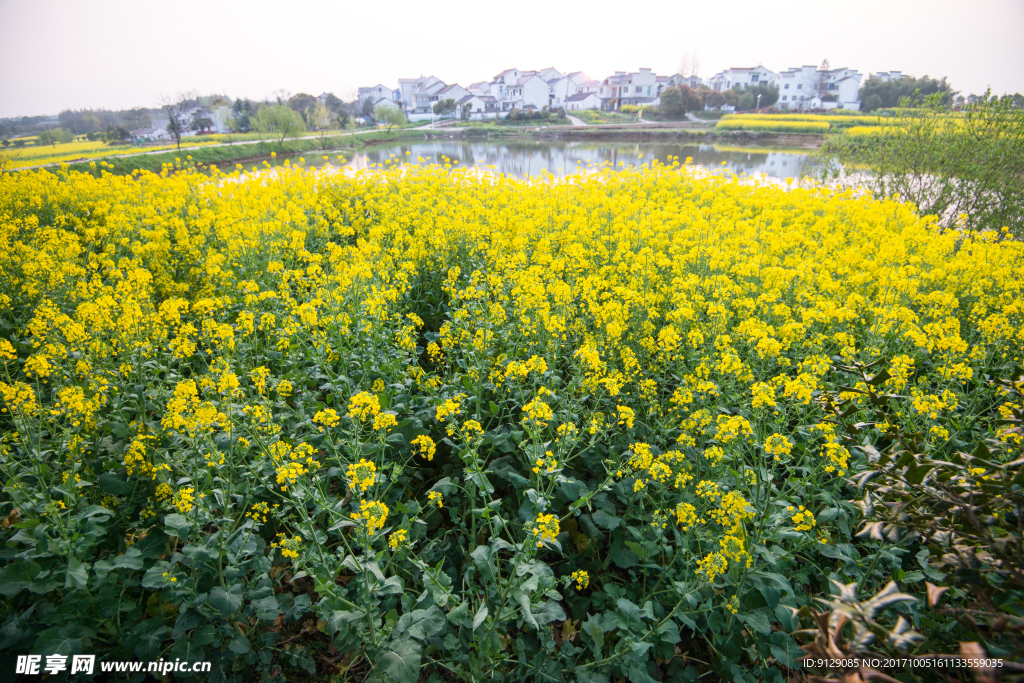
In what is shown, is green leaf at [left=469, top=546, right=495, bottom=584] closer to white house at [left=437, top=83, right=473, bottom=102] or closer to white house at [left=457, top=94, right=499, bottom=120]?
white house at [left=457, top=94, right=499, bottom=120]

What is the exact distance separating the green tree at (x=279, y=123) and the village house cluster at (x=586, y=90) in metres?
27.0

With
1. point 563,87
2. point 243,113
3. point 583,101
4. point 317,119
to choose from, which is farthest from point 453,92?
point 243,113

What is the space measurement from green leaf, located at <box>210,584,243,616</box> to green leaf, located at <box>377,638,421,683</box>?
2.71 feet

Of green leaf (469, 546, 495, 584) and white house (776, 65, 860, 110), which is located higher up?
white house (776, 65, 860, 110)

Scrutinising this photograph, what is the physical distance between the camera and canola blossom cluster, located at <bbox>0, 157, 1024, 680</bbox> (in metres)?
2.47

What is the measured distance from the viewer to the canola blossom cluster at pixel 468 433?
8.10 ft

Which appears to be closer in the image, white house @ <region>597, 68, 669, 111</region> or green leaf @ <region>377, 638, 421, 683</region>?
green leaf @ <region>377, 638, 421, 683</region>

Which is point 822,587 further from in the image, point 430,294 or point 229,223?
point 229,223

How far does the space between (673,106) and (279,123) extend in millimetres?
50756

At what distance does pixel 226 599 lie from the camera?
2355 mm

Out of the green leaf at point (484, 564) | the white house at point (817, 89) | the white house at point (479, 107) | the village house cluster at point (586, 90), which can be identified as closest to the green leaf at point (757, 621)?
the green leaf at point (484, 564)

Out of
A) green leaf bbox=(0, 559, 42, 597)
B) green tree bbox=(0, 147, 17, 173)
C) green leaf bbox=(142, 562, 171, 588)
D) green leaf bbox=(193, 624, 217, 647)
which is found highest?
green tree bbox=(0, 147, 17, 173)

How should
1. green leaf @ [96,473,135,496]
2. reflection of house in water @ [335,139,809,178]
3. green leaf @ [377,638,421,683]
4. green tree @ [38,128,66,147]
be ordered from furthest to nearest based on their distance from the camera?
green tree @ [38,128,66,147]
reflection of house in water @ [335,139,809,178]
green leaf @ [96,473,135,496]
green leaf @ [377,638,421,683]

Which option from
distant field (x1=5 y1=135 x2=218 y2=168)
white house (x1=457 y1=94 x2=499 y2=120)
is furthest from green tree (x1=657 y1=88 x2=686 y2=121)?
distant field (x1=5 y1=135 x2=218 y2=168)
